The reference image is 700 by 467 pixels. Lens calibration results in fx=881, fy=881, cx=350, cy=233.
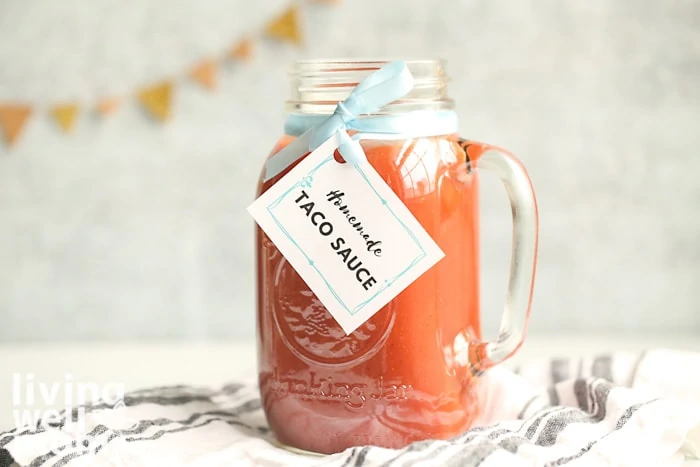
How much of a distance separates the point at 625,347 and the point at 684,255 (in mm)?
203

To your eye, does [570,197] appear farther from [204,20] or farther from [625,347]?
[204,20]

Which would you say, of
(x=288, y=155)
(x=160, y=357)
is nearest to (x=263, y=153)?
(x=160, y=357)

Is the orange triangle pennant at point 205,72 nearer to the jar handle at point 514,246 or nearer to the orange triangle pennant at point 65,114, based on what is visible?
the orange triangle pennant at point 65,114

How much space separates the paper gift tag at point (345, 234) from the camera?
33.4 inches

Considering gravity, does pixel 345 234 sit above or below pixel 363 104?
below

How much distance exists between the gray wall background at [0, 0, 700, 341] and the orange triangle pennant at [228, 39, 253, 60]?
0.01m

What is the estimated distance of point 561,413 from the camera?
0.95m

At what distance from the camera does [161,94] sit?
1.50 metres

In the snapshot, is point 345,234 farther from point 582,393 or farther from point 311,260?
point 582,393

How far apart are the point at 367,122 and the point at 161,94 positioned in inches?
29.1

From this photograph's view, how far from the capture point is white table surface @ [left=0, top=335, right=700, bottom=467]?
1.36m

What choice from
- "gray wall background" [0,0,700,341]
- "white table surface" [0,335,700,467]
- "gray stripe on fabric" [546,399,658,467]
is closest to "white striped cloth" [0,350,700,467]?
"gray stripe on fabric" [546,399,658,467]

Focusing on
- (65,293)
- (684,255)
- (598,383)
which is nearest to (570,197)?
(684,255)

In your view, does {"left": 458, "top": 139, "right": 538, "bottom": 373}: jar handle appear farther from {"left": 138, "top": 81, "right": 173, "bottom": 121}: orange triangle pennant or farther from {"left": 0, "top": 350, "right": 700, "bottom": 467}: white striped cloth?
{"left": 138, "top": 81, "right": 173, "bottom": 121}: orange triangle pennant
